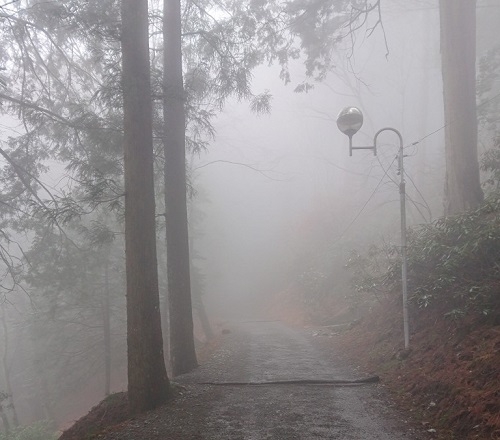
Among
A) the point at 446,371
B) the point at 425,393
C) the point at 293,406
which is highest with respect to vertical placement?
the point at 446,371

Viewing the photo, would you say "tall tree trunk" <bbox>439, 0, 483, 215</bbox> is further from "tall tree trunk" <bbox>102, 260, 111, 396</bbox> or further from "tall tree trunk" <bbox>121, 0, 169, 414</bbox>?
"tall tree trunk" <bbox>102, 260, 111, 396</bbox>

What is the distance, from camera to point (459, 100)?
972 cm

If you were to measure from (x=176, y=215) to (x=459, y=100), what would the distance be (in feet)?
21.8

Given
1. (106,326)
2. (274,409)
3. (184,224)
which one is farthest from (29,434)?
(274,409)

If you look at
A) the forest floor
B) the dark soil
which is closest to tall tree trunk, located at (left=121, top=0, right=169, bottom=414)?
the forest floor

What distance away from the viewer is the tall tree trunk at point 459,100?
943 centimetres

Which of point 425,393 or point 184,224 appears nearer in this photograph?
point 425,393

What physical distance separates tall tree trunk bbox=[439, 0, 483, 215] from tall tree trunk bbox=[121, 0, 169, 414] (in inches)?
260

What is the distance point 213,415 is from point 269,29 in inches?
390

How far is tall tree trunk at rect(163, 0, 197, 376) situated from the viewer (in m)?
8.89

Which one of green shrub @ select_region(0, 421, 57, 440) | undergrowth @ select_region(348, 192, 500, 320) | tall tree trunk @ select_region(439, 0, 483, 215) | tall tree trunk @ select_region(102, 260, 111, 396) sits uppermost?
tall tree trunk @ select_region(439, 0, 483, 215)

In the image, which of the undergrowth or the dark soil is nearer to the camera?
the dark soil

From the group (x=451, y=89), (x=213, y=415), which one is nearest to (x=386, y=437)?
(x=213, y=415)

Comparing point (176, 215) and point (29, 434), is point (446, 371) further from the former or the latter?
point (29, 434)
